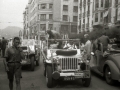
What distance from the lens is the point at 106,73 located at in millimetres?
7469

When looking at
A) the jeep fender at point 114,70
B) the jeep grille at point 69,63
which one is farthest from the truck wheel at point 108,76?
the jeep grille at point 69,63

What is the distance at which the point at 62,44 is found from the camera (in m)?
8.77

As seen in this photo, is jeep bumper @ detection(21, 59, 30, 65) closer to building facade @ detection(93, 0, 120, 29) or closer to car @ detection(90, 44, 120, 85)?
car @ detection(90, 44, 120, 85)

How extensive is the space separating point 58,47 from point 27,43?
4523mm

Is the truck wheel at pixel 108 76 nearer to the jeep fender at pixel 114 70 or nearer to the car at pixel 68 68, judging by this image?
the jeep fender at pixel 114 70

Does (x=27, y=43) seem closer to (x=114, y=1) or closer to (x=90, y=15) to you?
(x=114, y=1)

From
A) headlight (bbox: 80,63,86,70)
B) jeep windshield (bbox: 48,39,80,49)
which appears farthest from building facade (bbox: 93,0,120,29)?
headlight (bbox: 80,63,86,70)

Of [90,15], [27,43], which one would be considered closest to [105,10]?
[90,15]

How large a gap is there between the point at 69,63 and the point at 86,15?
35682 millimetres

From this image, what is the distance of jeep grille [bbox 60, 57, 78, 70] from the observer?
688 cm

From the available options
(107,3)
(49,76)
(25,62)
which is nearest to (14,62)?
(49,76)

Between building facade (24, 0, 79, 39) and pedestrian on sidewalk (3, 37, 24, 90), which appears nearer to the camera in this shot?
pedestrian on sidewalk (3, 37, 24, 90)

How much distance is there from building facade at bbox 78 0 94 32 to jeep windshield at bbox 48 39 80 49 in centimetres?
2961

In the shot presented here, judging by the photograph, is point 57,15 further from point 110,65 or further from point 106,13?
point 110,65
